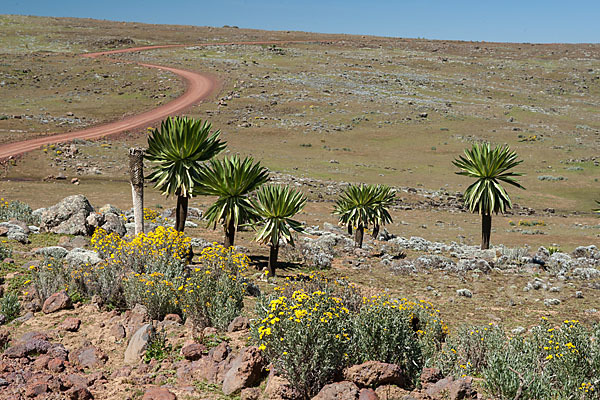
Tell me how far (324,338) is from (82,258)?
7673 mm

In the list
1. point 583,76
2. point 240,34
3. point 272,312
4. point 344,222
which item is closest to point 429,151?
point 344,222

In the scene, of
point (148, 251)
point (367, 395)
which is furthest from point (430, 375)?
point (148, 251)

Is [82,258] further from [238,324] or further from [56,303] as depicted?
[238,324]

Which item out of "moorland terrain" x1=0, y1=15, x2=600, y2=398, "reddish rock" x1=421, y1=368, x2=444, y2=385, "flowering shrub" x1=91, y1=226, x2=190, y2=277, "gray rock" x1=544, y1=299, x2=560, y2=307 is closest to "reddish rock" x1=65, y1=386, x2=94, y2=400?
"moorland terrain" x1=0, y1=15, x2=600, y2=398

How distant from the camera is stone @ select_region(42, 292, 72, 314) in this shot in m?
9.20

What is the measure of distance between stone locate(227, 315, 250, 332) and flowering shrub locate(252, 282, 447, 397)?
3.60ft

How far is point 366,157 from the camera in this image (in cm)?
4412

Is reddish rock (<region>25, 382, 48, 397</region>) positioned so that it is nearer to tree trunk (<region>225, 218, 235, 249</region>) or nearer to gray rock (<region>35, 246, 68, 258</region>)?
gray rock (<region>35, 246, 68, 258</region>)

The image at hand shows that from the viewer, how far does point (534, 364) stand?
284 inches

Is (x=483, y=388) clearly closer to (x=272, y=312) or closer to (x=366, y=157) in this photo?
(x=272, y=312)

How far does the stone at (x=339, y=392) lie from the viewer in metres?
5.84

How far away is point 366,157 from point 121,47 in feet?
192

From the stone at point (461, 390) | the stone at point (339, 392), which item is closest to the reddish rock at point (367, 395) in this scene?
the stone at point (339, 392)

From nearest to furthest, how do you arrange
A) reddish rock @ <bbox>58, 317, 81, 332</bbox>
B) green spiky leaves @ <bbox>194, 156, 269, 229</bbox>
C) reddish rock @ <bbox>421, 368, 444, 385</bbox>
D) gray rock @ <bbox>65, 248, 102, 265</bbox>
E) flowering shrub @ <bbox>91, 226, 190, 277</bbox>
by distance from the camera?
reddish rock @ <bbox>421, 368, 444, 385</bbox>
reddish rock @ <bbox>58, 317, 81, 332</bbox>
flowering shrub @ <bbox>91, 226, 190, 277</bbox>
gray rock @ <bbox>65, 248, 102, 265</bbox>
green spiky leaves @ <bbox>194, 156, 269, 229</bbox>
